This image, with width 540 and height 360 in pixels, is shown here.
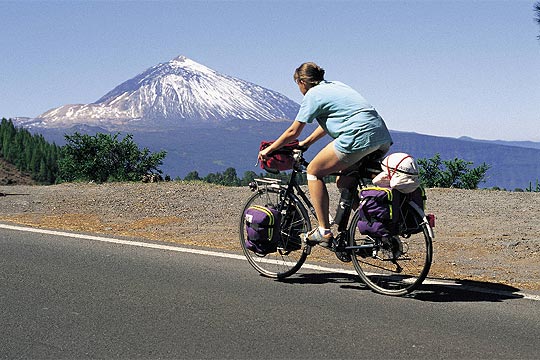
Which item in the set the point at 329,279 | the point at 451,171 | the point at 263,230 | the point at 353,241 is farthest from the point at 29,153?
the point at 353,241

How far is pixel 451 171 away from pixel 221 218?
66.8 ft

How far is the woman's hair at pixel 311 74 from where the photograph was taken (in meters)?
6.17

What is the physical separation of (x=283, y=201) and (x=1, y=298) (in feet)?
8.67

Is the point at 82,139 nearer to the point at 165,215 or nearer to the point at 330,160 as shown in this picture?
the point at 165,215

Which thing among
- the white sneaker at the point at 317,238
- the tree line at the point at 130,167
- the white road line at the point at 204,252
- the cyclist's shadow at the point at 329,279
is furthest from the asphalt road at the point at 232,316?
the tree line at the point at 130,167

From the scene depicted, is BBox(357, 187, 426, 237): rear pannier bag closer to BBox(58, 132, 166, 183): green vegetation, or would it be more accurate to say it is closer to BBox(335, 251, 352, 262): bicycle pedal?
BBox(335, 251, 352, 262): bicycle pedal

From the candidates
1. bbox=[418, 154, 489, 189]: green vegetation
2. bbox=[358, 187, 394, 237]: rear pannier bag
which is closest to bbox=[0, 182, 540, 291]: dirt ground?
bbox=[358, 187, 394, 237]: rear pannier bag

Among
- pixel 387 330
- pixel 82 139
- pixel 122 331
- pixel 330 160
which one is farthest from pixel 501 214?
pixel 82 139

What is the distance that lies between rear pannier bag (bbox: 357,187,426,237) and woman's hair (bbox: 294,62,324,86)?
105 centimetres

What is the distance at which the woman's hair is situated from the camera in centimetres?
617

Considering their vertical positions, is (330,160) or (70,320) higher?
(330,160)

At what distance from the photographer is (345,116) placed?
5941 millimetres

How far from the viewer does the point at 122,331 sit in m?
4.93

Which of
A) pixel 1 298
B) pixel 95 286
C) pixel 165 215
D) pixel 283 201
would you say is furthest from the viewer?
pixel 165 215
